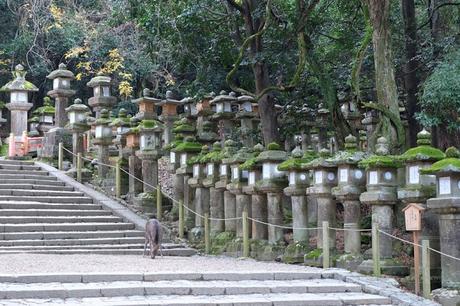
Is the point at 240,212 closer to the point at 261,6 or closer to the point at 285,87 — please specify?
the point at 285,87

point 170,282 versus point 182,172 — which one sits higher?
point 182,172

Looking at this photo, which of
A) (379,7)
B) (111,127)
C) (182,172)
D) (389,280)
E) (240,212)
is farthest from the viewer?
(111,127)

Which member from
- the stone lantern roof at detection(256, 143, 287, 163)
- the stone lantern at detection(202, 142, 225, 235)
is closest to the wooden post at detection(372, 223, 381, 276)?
the stone lantern roof at detection(256, 143, 287, 163)

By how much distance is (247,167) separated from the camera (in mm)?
15016

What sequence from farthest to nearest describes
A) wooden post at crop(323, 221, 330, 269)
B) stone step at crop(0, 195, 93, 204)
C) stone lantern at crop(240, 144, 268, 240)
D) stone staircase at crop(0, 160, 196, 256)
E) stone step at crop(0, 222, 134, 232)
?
stone step at crop(0, 195, 93, 204), stone step at crop(0, 222, 134, 232), stone staircase at crop(0, 160, 196, 256), stone lantern at crop(240, 144, 268, 240), wooden post at crop(323, 221, 330, 269)

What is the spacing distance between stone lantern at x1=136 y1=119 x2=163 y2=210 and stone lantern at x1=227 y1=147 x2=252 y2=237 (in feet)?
12.2

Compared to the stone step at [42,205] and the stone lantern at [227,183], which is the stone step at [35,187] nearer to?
the stone step at [42,205]

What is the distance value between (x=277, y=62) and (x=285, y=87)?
138 cm

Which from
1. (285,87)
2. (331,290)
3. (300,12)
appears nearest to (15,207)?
(285,87)

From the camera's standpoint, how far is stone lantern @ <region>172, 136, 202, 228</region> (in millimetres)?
17891

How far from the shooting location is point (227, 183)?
1609 cm

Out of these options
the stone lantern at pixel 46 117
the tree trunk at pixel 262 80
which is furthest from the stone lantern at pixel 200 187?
the stone lantern at pixel 46 117

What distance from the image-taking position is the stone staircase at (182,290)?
9234 mm

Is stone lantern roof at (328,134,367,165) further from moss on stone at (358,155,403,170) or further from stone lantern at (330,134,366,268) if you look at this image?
moss on stone at (358,155,403,170)
